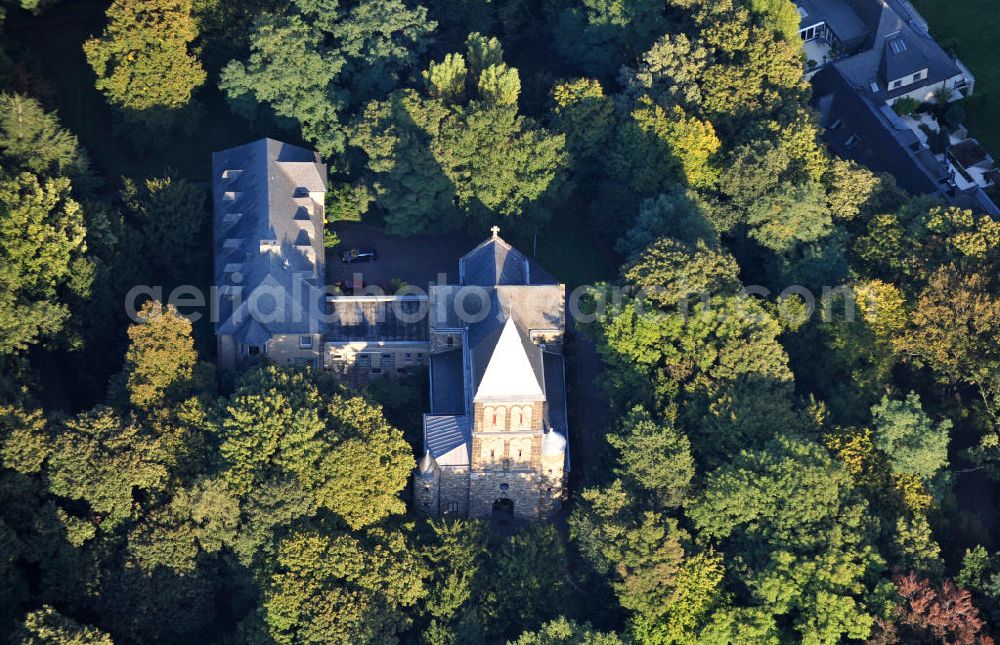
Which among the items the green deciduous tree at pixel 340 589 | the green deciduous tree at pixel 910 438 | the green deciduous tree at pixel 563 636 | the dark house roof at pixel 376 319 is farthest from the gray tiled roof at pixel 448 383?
the green deciduous tree at pixel 910 438

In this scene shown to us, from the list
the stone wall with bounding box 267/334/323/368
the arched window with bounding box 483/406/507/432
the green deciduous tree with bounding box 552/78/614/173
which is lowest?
the arched window with bounding box 483/406/507/432

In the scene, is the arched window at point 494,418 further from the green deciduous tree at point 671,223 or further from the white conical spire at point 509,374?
the green deciduous tree at point 671,223

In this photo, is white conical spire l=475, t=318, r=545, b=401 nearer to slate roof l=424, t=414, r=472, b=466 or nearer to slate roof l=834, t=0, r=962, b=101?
slate roof l=424, t=414, r=472, b=466

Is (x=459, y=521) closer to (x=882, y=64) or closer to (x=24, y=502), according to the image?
(x=24, y=502)

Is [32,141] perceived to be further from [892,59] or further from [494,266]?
[892,59]

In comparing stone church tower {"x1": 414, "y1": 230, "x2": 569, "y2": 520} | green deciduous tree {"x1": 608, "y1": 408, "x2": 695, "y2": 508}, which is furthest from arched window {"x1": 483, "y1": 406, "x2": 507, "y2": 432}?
green deciduous tree {"x1": 608, "y1": 408, "x2": 695, "y2": 508}

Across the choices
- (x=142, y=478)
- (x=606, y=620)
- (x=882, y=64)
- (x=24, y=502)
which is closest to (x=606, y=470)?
(x=606, y=620)

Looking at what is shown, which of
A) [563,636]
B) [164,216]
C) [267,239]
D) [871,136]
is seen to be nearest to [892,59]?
[871,136]
